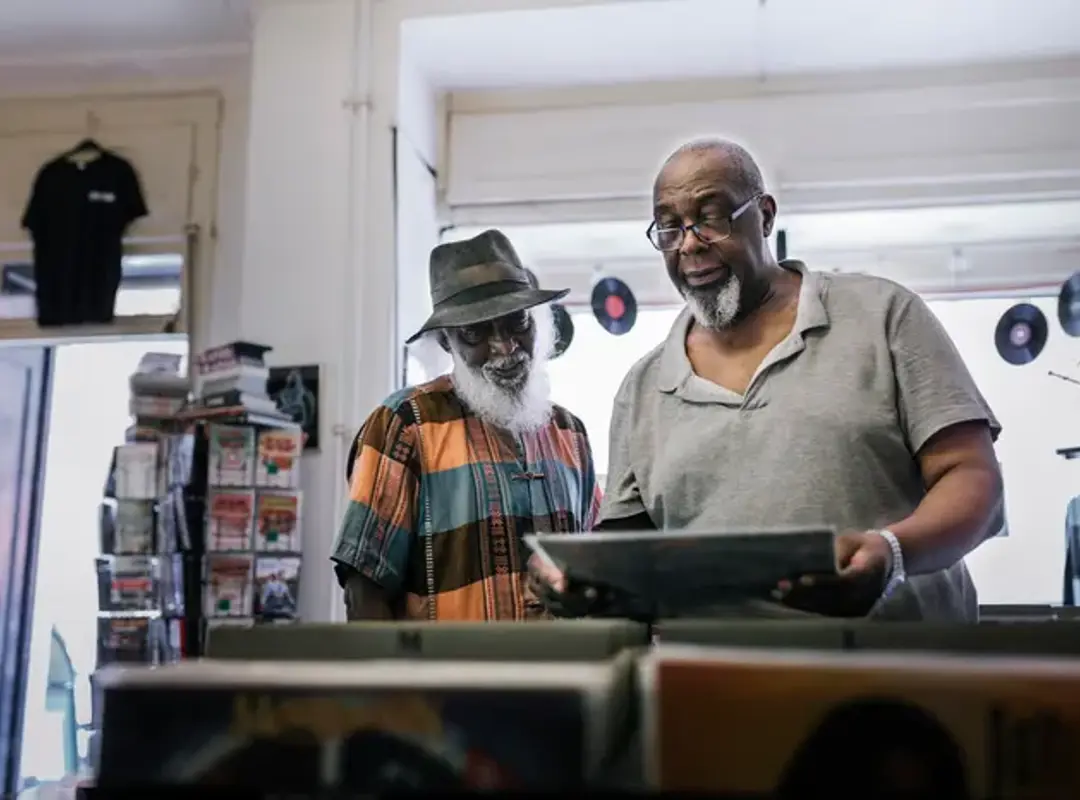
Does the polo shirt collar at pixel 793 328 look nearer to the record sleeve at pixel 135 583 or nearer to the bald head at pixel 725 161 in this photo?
the bald head at pixel 725 161

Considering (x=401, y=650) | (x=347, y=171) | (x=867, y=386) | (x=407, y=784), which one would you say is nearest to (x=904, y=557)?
(x=867, y=386)

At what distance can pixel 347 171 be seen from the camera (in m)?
3.65

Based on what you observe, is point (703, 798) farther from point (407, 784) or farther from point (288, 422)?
point (288, 422)

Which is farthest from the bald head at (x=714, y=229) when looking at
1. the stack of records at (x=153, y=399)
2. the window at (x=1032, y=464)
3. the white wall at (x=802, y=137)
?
the window at (x=1032, y=464)

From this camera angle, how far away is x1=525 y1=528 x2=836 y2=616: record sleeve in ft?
2.96

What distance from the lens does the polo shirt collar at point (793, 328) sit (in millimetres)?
1377

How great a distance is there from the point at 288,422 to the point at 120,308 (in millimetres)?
1487

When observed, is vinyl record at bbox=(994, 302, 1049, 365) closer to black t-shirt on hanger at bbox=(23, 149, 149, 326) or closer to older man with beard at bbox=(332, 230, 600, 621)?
older man with beard at bbox=(332, 230, 600, 621)

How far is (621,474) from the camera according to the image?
4.85 feet

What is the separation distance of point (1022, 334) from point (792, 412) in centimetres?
305

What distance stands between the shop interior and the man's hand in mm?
2435

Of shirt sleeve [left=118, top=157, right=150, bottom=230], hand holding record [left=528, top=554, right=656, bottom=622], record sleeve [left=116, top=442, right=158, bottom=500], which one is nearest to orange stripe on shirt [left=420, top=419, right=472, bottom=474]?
hand holding record [left=528, top=554, right=656, bottom=622]

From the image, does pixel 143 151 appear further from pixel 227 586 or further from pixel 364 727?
pixel 364 727

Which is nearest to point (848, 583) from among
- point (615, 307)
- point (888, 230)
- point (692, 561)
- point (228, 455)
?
point (692, 561)
